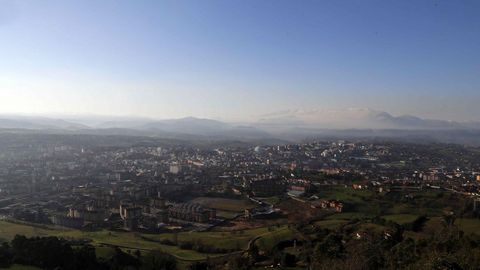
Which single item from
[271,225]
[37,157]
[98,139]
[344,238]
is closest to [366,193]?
[271,225]

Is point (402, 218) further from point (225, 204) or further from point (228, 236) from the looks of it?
point (225, 204)

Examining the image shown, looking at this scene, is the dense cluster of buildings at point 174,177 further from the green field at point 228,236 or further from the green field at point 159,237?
the green field at point 228,236

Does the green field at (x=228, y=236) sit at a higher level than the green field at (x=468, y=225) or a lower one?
lower

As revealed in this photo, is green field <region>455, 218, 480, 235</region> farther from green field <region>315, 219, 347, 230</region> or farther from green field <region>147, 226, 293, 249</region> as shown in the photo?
green field <region>147, 226, 293, 249</region>

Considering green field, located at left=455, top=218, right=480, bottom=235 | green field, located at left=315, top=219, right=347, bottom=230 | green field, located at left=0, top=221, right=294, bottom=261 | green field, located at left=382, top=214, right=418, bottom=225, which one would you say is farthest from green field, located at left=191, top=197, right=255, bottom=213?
green field, located at left=455, top=218, right=480, bottom=235

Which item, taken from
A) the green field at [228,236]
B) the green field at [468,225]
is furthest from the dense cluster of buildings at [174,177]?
the green field at [468,225]

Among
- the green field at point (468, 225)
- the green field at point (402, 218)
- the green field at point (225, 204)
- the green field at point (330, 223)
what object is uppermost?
the green field at point (468, 225)

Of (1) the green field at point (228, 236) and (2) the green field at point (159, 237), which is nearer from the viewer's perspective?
(2) the green field at point (159, 237)

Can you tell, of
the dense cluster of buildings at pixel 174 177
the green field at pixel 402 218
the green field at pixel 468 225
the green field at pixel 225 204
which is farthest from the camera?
the green field at pixel 225 204

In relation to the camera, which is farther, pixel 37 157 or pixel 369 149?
pixel 369 149

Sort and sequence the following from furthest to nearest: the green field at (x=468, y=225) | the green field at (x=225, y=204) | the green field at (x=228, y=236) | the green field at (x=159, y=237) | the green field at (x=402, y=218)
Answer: the green field at (x=225, y=204)
the green field at (x=402, y=218)
the green field at (x=468, y=225)
the green field at (x=228, y=236)
the green field at (x=159, y=237)

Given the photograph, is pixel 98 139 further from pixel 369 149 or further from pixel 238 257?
pixel 238 257
